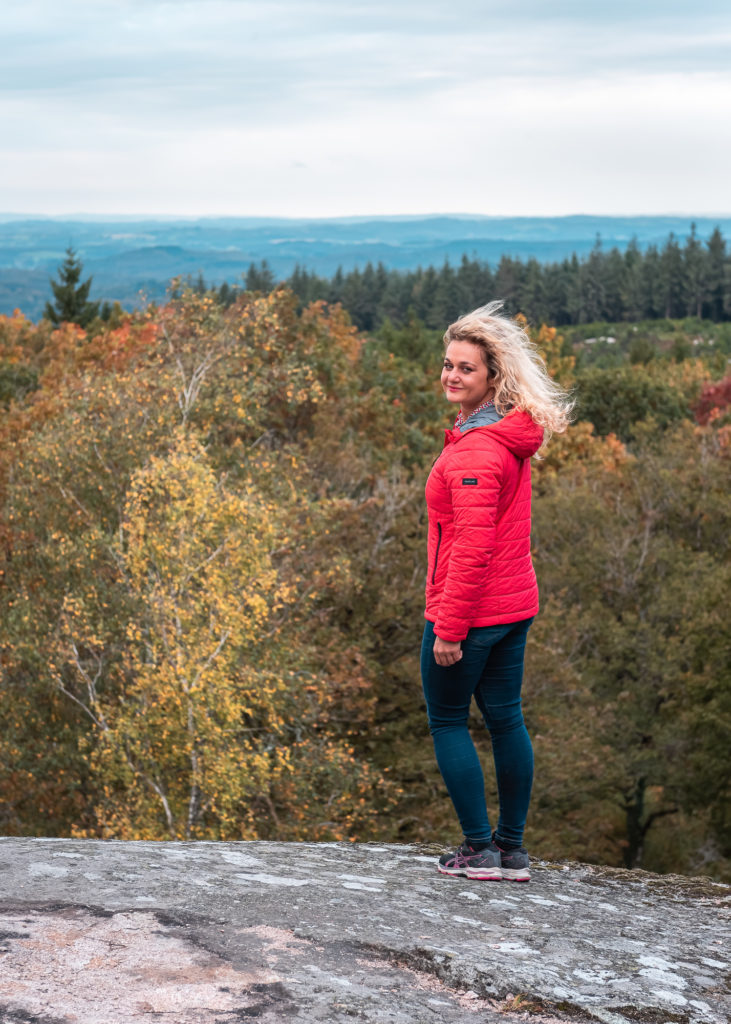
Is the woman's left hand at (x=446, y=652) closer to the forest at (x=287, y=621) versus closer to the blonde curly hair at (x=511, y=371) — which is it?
the blonde curly hair at (x=511, y=371)

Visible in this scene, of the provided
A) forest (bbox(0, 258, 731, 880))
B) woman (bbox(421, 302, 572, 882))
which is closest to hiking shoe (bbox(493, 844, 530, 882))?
woman (bbox(421, 302, 572, 882))

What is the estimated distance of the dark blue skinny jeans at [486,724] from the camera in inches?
199

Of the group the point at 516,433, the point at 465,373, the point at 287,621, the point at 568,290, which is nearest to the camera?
the point at 516,433

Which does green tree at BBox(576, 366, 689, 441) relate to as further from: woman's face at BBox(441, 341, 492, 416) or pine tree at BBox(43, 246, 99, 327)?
woman's face at BBox(441, 341, 492, 416)

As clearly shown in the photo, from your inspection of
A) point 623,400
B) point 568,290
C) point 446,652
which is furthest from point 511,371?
point 568,290

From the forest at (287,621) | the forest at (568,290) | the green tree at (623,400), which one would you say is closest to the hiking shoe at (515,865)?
the forest at (287,621)

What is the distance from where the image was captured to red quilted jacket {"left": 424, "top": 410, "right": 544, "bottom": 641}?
4648 millimetres

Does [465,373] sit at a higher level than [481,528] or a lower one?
higher

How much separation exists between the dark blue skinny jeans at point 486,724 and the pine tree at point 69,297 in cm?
9186

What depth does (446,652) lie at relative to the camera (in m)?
4.83

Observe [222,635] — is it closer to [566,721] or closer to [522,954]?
[566,721]

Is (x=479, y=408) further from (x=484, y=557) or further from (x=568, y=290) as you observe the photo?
(x=568, y=290)

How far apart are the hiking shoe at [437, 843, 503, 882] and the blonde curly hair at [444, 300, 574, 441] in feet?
7.33

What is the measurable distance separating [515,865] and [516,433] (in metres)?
2.36
